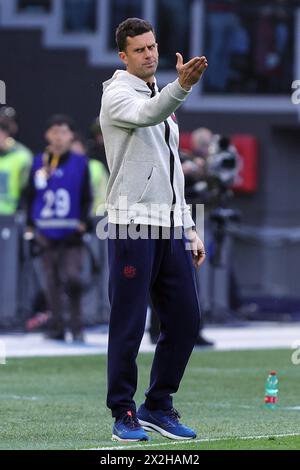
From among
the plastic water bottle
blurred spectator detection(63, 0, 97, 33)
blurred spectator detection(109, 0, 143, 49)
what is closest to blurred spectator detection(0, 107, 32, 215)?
blurred spectator detection(109, 0, 143, 49)

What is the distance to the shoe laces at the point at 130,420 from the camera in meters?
7.94

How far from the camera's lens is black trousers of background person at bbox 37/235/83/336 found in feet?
51.8

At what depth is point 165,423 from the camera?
8156mm

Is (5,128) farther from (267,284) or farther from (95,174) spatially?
(267,284)

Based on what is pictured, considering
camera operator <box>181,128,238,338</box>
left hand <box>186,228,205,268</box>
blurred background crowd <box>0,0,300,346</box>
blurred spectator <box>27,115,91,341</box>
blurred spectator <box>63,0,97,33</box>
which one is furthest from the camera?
blurred spectator <box>63,0,97,33</box>

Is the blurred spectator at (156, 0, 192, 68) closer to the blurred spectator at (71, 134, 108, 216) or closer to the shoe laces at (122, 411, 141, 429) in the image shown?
the blurred spectator at (71, 134, 108, 216)

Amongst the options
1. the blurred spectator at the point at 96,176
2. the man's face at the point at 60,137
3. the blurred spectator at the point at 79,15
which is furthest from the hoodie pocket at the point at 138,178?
the blurred spectator at the point at 79,15

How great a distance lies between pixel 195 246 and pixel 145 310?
0.56 m

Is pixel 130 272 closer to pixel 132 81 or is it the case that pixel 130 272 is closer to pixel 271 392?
pixel 132 81

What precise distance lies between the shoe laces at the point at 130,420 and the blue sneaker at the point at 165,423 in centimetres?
22

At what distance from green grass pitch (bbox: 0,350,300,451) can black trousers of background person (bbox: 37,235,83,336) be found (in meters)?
1.63

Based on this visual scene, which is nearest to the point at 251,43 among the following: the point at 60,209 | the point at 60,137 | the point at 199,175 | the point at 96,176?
the point at 96,176

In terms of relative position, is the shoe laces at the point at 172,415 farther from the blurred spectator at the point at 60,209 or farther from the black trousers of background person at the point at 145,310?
the blurred spectator at the point at 60,209

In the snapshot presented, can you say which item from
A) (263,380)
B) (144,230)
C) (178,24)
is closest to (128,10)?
(178,24)
